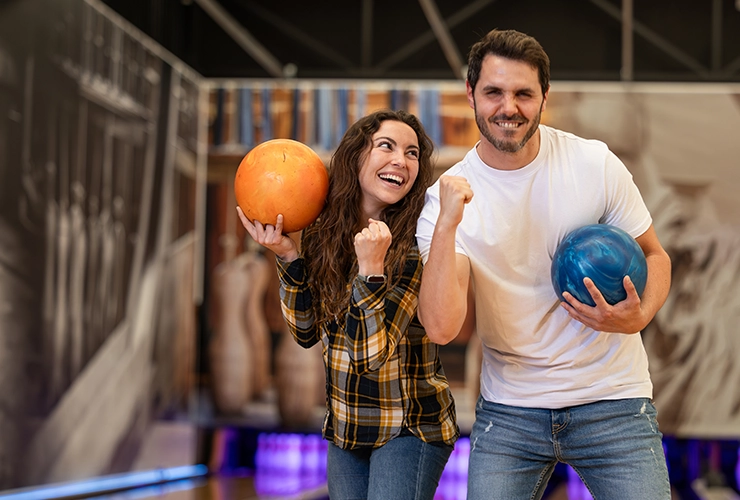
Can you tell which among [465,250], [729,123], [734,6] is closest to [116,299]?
[465,250]

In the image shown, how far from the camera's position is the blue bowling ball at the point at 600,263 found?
2301 millimetres

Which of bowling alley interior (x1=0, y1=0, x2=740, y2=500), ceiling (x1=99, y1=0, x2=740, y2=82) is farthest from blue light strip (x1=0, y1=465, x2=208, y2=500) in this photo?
ceiling (x1=99, y1=0, x2=740, y2=82)

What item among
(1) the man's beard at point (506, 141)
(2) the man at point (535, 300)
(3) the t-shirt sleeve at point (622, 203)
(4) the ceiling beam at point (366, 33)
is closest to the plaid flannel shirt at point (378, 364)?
(2) the man at point (535, 300)

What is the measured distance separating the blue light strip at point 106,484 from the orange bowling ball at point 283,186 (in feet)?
9.55

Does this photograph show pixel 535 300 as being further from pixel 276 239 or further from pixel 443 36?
pixel 443 36

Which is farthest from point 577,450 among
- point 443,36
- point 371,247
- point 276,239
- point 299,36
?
point 299,36

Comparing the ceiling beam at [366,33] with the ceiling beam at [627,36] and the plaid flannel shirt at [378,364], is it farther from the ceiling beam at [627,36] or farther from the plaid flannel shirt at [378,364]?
the plaid flannel shirt at [378,364]

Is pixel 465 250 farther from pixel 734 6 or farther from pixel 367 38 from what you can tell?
pixel 734 6

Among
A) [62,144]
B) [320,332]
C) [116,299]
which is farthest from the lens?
[116,299]

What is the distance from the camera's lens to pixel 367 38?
7094 mm

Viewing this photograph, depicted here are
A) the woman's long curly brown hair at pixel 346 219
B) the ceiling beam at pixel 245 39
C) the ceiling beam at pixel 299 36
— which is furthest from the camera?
the ceiling beam at pixel 299 36

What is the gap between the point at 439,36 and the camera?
22.8ft

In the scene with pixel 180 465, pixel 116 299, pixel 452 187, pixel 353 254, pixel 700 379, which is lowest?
pixel 180 465

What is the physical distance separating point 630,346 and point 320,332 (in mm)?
1015
